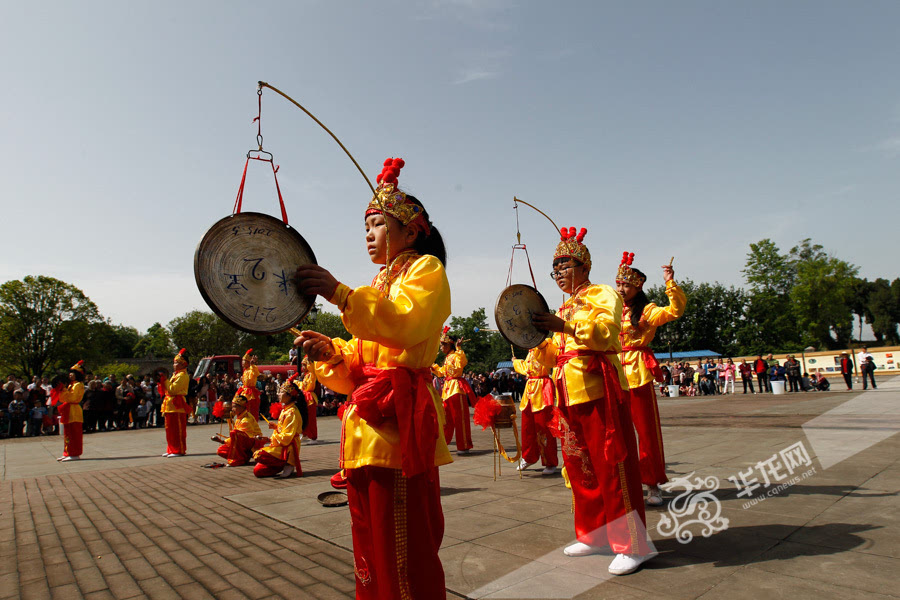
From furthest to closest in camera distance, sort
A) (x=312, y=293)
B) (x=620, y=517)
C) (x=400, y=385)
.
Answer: (x=620, y=517), (x=400, y=385), (x=312, y=293)

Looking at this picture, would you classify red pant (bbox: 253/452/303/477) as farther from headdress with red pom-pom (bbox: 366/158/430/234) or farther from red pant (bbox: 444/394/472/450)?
headdress with red pom-pom (bbox: 366/158/430/234)

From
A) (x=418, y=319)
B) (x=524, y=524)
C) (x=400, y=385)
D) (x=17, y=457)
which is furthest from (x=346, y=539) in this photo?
(x=17, y=457)

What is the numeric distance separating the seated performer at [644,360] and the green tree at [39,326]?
170 feet

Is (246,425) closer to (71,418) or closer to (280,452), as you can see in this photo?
(280,452)

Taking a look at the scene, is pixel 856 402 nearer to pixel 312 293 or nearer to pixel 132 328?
pixel 312 293

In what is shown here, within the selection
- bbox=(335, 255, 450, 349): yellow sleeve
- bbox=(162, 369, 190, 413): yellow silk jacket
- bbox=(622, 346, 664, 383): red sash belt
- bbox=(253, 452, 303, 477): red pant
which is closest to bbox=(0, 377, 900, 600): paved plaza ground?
bbox=(253, 452, 303, 477): red pant

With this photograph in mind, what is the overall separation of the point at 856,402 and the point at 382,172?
1826cm

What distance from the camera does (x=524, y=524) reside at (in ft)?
15.6

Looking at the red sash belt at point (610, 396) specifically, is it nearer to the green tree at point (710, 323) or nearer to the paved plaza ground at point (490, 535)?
the paved plaza ground at point (490, 535)

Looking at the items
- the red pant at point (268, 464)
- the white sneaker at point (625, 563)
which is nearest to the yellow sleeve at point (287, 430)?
the red pant at point (268, 464)

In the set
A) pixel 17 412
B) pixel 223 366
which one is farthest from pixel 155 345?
pixel 17 412

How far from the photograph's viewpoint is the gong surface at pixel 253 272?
2.21 metres

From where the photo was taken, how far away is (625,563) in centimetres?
345

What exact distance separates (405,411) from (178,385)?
37.9ft
